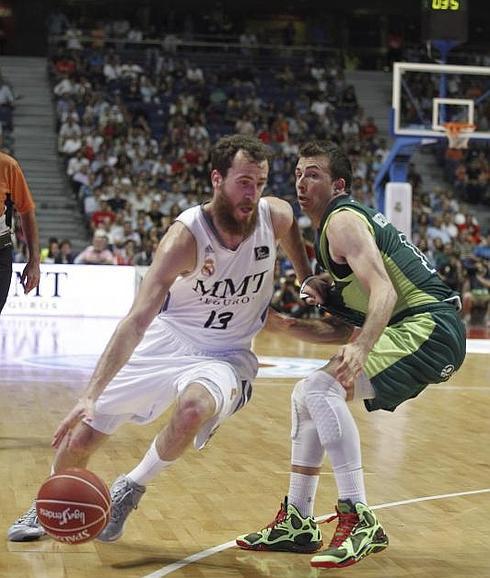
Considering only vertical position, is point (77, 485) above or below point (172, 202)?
above

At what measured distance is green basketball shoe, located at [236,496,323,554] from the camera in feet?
15.5

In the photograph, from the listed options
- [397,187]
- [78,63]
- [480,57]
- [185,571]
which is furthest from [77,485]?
[480,57]

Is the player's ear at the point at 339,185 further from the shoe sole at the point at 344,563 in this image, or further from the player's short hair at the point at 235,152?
the shoe sole at the point at 344,563

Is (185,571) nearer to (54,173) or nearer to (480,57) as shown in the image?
(54,173)

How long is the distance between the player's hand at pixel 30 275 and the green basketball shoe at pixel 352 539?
2901 mm

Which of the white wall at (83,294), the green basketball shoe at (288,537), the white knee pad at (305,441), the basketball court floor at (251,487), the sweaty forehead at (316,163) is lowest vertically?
the white wall at (83,294)

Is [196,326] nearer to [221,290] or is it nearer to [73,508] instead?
[221,290]

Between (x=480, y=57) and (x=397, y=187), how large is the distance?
1131 centimetres

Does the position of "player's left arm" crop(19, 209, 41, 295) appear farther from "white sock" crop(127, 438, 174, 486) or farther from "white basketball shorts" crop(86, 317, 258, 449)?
"white sock" crop(127, 438, 174, 486)

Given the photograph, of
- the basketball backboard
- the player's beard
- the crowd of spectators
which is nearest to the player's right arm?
the player's beard

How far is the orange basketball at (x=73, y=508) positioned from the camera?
4.24 m

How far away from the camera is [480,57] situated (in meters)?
28.2

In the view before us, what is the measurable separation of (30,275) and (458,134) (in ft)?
41.1

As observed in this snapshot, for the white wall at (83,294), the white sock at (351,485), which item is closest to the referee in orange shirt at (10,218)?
the white sock at (351,485)
